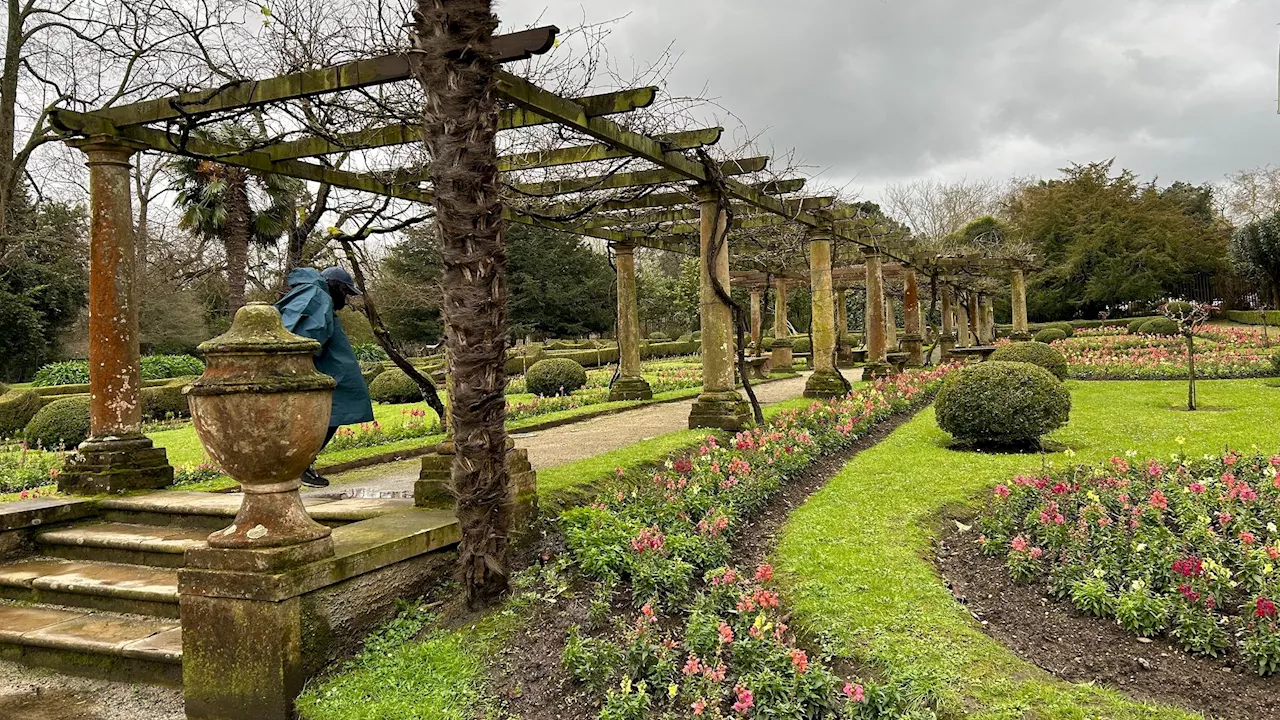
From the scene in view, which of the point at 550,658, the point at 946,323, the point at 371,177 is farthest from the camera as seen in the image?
the point at 946,323

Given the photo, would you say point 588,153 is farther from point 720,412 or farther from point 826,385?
point 826,385

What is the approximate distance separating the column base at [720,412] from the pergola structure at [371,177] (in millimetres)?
14

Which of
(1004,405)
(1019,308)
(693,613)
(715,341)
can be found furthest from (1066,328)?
(693,613)

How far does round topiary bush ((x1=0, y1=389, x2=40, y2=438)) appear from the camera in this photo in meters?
14.6

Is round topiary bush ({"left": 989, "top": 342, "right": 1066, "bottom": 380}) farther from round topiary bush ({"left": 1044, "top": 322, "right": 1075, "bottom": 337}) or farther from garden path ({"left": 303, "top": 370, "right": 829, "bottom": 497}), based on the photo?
round topiary bush ({"left": 1044, "top": 322, "right": 1075, "bottom": 337})

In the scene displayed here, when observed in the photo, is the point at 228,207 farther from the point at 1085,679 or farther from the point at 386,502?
the point at 1085,679

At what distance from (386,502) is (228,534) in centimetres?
166

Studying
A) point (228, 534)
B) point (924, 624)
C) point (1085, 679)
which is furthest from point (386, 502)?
point (1085, 679)

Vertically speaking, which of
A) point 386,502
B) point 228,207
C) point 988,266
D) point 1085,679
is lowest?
point 1085,679

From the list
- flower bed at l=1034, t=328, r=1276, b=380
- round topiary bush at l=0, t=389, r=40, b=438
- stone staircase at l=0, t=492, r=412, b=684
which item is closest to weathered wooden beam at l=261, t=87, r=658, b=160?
stone staircase at l=0, t=492, r=412, b=684

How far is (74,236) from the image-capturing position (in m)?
22.0

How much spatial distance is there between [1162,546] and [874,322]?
39.1 feet

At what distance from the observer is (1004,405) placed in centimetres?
885

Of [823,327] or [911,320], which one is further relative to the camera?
[911,320]
